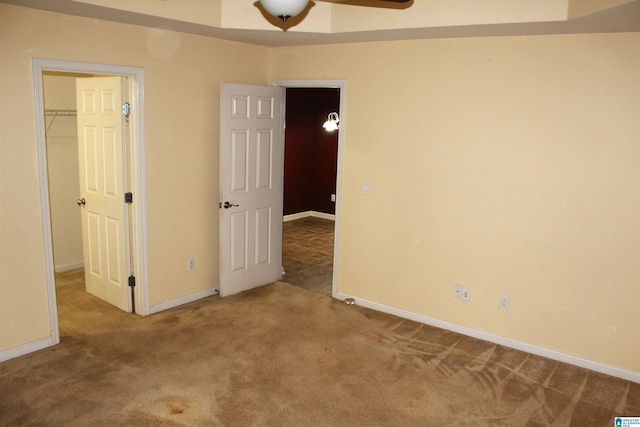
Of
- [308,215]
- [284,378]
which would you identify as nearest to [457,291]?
[284,378]

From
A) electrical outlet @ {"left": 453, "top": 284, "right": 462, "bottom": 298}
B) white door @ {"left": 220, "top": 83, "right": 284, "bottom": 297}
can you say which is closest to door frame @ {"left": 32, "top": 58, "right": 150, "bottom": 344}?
white door @ {"left": 220, "top": 83, "right": 284, "bottom": 297}

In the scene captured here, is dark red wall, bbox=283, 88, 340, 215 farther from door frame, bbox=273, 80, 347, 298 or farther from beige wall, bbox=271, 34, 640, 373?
beige wall, bbox=271, 34, 640, 373

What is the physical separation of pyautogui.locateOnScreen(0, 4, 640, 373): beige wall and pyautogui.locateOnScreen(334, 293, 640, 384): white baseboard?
0.05 m

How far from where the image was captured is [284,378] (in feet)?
11.3

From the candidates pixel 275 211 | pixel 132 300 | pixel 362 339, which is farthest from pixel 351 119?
pixel 132 300

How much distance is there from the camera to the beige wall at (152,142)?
3387 millimetres

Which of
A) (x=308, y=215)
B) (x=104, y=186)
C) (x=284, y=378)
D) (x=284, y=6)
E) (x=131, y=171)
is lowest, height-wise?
(x=284, y=378)

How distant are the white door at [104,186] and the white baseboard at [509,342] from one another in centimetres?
208

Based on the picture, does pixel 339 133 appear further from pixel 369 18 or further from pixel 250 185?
pixel 369 18

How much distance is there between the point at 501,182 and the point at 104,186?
10.9 ft

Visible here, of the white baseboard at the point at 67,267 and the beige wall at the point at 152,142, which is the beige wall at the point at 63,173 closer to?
the white baseboard at the point at 67,267

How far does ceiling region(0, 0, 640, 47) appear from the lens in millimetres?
3137

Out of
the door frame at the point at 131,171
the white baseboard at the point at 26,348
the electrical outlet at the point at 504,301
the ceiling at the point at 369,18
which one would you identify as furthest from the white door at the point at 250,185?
the electrical outlet at the point at 504,301

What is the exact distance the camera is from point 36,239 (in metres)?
3.59
